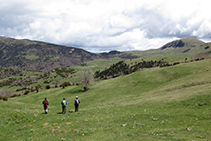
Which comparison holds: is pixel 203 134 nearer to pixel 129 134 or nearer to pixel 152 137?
pixel 152 137

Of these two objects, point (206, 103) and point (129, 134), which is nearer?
point (129, 134)

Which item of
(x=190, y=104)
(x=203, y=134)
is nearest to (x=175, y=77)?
(x=190, y=104)

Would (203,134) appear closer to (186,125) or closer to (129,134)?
(186,125)

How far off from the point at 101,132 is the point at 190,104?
17643mm

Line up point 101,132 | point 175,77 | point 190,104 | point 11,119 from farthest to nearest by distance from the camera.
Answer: point 175,77 < point 190,104 < point 11,119 < point 101,132

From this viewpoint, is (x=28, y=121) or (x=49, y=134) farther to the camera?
(x=28, y=121)

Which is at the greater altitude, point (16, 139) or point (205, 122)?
point (205, 122)

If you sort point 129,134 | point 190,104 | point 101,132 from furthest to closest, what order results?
1. point 190,104
2. point 101,132
3. point 129,134

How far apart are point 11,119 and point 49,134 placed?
420 inches

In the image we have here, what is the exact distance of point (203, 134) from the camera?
14242 mm

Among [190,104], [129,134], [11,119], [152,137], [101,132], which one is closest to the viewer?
[152,137]

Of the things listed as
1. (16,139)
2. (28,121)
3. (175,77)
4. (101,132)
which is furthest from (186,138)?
(175,77)

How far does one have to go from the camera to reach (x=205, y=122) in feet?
56.9

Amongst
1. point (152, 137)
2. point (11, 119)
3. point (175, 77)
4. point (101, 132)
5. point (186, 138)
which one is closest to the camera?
point (186, 138)
